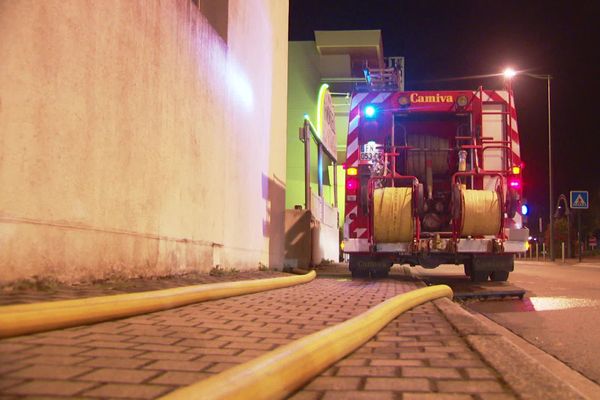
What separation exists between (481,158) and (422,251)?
2077 millimetres

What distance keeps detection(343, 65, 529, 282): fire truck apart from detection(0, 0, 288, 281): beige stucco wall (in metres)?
2.06

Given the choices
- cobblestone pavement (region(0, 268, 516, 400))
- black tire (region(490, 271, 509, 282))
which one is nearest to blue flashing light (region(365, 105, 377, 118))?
black tire (region(490, 271, 509, 282))

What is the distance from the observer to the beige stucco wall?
4211mm

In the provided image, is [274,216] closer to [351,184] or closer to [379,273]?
[351,184]

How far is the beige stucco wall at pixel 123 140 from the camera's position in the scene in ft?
13.8

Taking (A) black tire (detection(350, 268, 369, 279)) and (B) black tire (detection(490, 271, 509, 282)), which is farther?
(A) black tire (detection(350, 268, 369, 279))

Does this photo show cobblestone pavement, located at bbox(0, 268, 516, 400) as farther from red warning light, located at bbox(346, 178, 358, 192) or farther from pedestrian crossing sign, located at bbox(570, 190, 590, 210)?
pedestrian crossing sign, located at bbox(570, 190, 590, 210)

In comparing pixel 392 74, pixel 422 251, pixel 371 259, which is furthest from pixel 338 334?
pixel 392 74

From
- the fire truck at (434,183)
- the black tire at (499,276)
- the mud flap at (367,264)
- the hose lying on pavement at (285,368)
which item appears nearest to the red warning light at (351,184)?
the fire truck at (434,183)

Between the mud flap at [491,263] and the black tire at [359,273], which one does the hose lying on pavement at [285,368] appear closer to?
the mud flap at [491,263]

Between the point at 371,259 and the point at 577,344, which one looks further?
the point at 371,259

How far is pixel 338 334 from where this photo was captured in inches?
131

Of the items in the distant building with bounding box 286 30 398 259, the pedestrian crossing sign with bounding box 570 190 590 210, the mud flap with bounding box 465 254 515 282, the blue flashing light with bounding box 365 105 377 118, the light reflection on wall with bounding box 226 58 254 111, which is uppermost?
the distant building with bounding box 286 30 398 259

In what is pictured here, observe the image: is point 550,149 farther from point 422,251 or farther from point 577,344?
point 577,344
